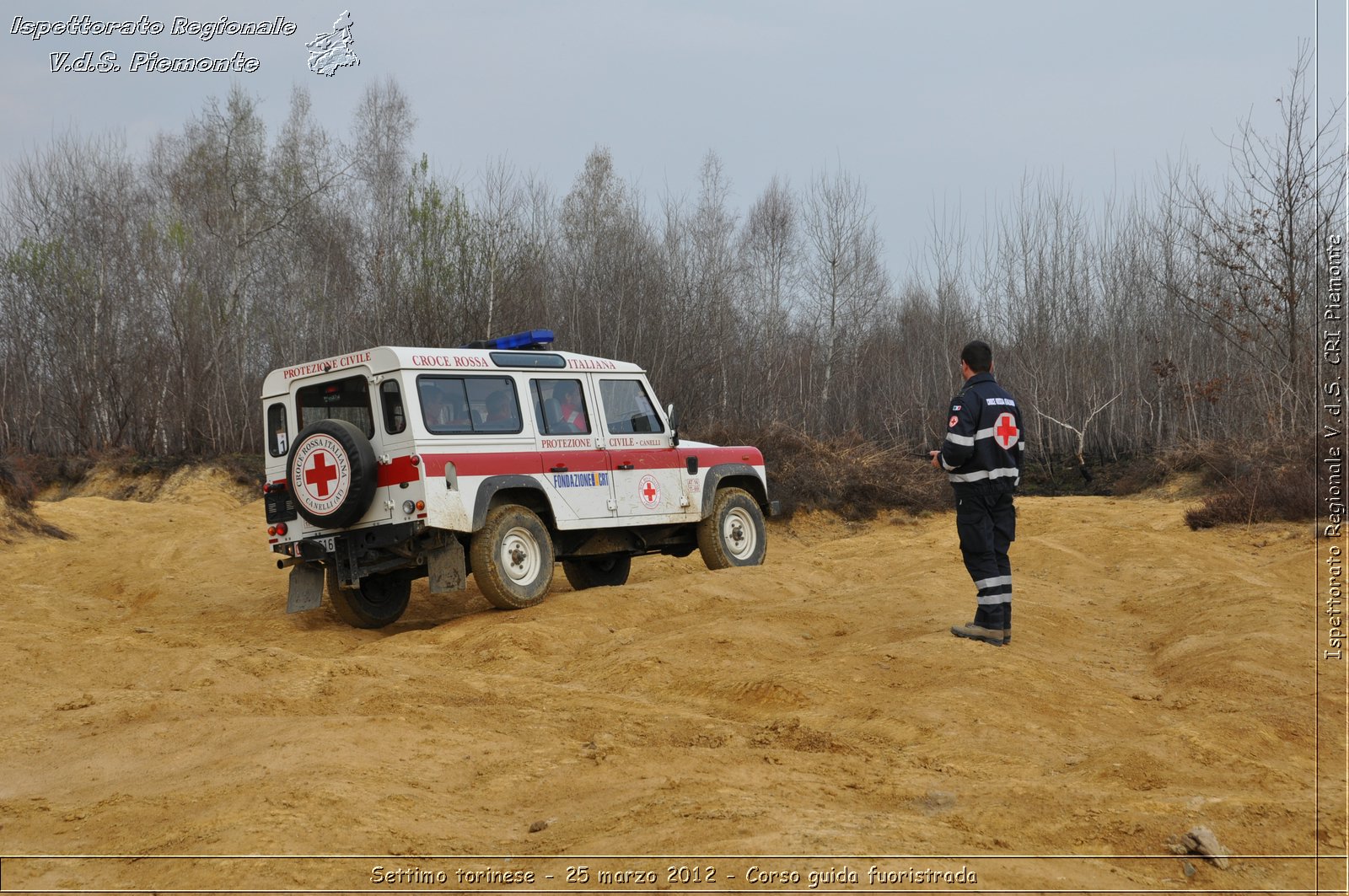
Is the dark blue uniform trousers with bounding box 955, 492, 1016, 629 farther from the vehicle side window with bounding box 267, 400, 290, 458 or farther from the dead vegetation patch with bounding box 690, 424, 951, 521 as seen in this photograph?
the dead vegetation patch with bounding box 690, 424, 951, 521

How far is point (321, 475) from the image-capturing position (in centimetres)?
982

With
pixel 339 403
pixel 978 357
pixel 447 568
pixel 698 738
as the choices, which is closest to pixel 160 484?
pixel 339 403

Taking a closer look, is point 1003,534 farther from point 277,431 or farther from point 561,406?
point 277,431

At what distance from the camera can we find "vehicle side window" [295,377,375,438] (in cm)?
1019

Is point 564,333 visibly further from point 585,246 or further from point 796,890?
point 796,890

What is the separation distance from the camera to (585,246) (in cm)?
3033

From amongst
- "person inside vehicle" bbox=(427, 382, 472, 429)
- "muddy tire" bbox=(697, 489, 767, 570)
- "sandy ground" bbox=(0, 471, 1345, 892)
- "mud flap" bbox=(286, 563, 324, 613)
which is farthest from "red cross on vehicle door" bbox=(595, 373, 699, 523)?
"mud flap" bbox=(286, 563, 324, 613)

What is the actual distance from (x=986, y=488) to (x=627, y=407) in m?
4.80

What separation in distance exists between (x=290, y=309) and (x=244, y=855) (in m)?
28.5

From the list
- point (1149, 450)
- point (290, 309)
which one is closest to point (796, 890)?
point (1149, 450)

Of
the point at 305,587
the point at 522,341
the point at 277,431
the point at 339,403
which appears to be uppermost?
the point at 522,341

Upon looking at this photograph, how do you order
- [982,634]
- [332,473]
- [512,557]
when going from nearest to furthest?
[982,634], [332,473], [512,557]

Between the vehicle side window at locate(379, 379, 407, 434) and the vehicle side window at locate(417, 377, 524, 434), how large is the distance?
18 centimetres

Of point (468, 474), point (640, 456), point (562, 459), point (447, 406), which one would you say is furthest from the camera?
point (640, 456)
